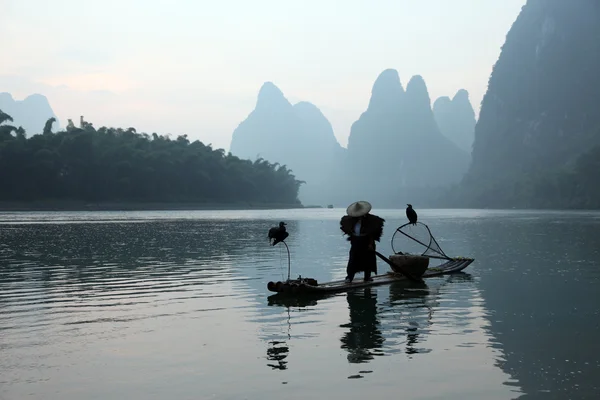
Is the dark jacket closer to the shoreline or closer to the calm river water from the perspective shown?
the calm river water

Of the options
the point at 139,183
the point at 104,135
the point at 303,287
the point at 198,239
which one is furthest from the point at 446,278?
the point at 104,135

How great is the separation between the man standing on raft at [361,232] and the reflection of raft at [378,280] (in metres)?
0.48

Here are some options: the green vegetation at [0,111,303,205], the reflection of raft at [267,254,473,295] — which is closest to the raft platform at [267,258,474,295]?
the reflection of raft at [267,254,473,295]

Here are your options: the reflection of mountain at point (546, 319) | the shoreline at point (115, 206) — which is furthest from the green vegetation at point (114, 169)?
the reflection of mountain at point (546, 319)

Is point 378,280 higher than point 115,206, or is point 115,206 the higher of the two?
point 115,206

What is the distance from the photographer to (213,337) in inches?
423

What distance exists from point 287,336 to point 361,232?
6.10 metres

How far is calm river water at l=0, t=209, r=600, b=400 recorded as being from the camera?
7.87m

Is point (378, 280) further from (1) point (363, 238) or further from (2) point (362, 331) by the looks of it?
(2) point (362, 331)

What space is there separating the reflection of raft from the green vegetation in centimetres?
7743

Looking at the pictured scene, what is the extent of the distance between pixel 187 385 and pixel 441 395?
3012 mm

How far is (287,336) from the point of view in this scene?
35.3 feet

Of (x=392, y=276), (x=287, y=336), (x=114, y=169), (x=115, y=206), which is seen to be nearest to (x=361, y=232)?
(x=392, y=276)

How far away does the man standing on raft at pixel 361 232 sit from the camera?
16297mm
